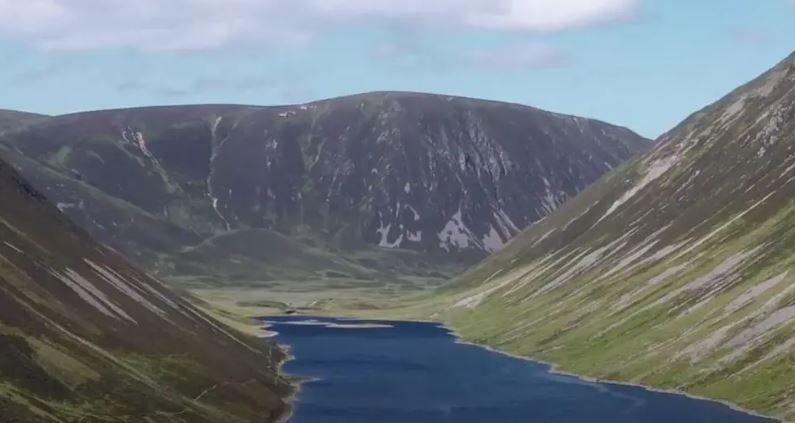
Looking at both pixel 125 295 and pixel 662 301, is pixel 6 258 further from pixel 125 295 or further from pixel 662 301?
pixel 662 301

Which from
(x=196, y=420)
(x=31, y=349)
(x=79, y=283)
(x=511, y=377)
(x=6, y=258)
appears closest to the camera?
(x=31, y=349)

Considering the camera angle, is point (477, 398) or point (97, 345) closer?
point (97, 345)

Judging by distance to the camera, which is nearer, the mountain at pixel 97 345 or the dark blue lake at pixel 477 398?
the mountain at pixel 97 345

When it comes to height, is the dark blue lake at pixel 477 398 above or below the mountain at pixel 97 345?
below

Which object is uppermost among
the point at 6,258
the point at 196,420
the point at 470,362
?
the point at 6,258

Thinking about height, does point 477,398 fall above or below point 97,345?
below

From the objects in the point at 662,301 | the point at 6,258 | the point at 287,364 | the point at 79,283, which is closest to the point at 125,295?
the point at 79,283

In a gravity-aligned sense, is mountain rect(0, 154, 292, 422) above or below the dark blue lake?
above

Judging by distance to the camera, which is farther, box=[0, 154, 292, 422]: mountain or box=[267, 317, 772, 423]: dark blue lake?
box=[267, 317, 772, 423]: dark blue lake
